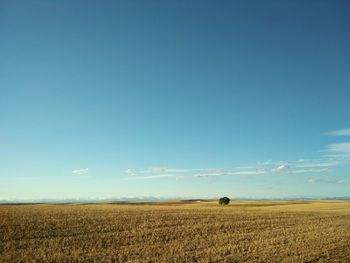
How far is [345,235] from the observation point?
864 inches

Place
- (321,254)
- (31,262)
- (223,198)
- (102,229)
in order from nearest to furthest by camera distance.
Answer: (31,262) → (321,254) → (102,229) → (223,198)

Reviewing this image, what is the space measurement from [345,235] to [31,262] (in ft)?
66.1

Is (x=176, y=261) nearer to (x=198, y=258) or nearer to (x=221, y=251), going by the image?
(x=198, y=258)

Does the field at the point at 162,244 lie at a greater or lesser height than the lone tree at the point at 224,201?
lesser

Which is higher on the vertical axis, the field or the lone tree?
the lone tree

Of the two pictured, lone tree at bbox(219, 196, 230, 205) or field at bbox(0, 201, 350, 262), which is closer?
field at bbox(0, 201, 350, 262)

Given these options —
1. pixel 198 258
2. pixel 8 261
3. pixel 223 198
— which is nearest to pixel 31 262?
pixel 8 261

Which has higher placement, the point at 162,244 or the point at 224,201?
the point at 224,201

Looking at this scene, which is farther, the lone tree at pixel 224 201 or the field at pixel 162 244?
the lone tree at pixel 224 201

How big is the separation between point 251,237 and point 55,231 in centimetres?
1349

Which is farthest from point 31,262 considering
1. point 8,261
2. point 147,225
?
point 147,225

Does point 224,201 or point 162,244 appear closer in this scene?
point 162,244

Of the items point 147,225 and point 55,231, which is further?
point 147,225

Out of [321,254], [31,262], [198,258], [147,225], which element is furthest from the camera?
[147,225]
